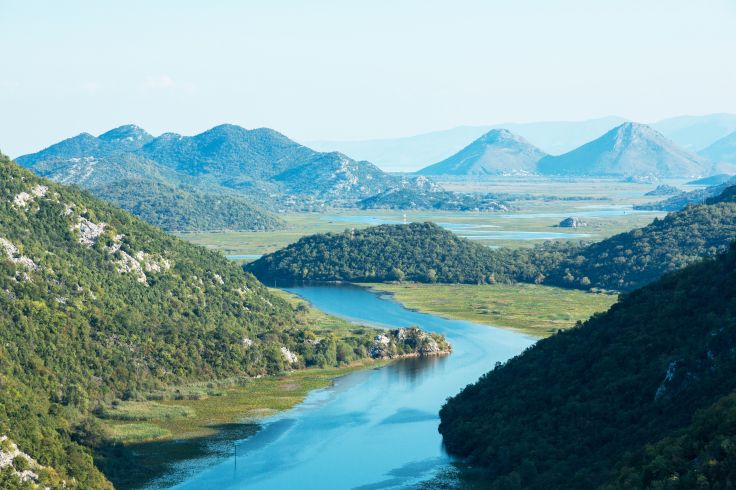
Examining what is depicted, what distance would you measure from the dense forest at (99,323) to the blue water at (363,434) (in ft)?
30.4

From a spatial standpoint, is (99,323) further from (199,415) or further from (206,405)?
(199,415)

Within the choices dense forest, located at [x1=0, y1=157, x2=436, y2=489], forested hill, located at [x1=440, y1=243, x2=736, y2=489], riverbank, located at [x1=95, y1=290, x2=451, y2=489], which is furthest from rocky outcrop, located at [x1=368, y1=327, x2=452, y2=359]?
forested hill, located at [x1=440, y1=243, x2=736, y2=489]

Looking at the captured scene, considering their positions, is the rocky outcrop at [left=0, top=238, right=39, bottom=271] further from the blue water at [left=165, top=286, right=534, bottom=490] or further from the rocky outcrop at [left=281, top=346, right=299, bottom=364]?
the blue water at [left=165, top=286, right=534, bottom=490]

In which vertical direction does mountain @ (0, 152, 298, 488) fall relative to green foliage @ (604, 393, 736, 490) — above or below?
above

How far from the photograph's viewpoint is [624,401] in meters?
81.1

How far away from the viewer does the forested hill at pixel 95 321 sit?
3430 inches

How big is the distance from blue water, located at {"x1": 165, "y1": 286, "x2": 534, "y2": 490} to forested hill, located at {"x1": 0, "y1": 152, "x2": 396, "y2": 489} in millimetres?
10405

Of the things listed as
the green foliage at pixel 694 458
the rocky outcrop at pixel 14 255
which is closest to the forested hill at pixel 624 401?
the green foliage at pixel 694 458

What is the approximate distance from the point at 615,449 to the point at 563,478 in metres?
3.97

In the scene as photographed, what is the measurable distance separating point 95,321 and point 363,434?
110 ft

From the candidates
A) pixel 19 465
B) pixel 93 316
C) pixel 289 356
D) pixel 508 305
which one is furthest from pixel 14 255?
pixel 508 305

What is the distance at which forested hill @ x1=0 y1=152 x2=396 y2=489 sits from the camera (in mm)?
87125

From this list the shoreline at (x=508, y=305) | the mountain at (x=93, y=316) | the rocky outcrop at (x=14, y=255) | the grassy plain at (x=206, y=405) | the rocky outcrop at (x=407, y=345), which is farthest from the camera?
the shoreline at (x=508, y=305)

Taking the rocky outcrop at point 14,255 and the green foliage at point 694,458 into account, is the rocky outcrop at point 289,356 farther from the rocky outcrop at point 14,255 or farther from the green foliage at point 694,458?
the green foliage at point 694,458
